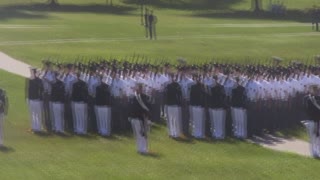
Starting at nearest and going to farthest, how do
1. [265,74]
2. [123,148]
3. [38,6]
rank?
[123,148] → [265,74] → [38,6]

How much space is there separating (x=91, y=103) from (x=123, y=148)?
233cm

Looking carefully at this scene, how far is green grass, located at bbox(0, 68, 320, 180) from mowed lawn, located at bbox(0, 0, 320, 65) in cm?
1467

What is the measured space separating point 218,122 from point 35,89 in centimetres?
508

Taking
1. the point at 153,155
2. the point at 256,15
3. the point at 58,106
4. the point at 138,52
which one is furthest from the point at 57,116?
the point at 256,15

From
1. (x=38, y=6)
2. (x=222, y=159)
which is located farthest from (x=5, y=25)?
(x=222, y=159)

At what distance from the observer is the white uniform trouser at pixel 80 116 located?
2114 centimetres

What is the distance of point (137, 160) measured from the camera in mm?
18469

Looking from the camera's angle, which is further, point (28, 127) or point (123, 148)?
point (28, 127)

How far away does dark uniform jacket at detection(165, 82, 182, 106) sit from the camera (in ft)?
70.9

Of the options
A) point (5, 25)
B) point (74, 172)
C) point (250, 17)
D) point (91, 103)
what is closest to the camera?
point (74, 172)

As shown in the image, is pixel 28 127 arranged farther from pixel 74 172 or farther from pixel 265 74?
pixel 265 74

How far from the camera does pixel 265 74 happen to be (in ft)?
75.7

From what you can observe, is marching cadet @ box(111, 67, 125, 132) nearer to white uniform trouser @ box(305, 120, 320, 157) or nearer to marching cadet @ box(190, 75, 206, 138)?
marching cadet @ box(190, 75, 206, 138)

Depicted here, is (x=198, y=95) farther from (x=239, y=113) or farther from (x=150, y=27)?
(x=150, y=27)
